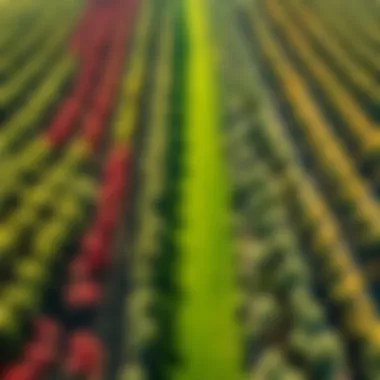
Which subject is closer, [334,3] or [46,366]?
[46,366]

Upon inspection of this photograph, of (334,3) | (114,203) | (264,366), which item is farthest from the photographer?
(334,3)

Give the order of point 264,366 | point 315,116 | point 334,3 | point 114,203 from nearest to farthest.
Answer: point 264,366 < point 114,203 < point 315,116 < point 334,3

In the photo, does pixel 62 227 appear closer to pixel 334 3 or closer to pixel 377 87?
pixel 377 87

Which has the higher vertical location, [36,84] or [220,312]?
[36,84]

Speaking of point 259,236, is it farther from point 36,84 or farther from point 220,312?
point 36,84

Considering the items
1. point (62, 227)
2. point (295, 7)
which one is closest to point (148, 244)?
point (62, 227)

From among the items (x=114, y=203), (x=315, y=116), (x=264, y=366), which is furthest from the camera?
(x=315, y=116)

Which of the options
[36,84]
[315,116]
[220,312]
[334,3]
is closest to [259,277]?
[220,312]
